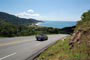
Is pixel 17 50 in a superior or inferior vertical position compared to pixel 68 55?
inferior

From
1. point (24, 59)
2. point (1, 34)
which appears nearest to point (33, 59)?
point (24, 59)

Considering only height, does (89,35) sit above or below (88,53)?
above

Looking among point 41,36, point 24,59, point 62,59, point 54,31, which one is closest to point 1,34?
point 41,36

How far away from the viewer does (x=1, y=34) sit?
44.2 metres

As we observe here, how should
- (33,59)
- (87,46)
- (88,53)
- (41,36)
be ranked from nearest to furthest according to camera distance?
(88,53), (87,46), (33,59), (41,36)

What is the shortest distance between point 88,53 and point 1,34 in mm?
37400

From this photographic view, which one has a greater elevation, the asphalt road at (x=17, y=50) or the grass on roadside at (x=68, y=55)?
the grass on roadside at (x=68, y=55)

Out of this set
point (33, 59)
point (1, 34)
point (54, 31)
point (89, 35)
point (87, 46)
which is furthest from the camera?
point (54, 31)

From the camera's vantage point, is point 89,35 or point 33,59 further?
point 33,59

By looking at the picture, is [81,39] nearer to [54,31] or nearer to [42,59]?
[42,59]

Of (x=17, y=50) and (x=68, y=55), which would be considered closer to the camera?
(x=68, y=55)

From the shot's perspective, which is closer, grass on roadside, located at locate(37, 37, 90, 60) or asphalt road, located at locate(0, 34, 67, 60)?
grass on roadside, located at locate(37, 37, 90, 60)

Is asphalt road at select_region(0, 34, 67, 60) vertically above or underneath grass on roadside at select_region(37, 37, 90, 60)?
underneath

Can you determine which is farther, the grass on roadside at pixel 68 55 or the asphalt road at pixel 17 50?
the asphalt road at pixel 17 50
